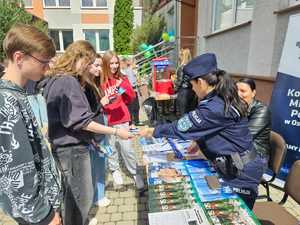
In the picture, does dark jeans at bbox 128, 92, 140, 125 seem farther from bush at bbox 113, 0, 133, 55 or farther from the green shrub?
bush at bbox 113, 0, 133, 55

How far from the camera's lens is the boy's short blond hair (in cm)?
119

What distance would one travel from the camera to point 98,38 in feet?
64.4

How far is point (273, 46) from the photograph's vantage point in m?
3.98

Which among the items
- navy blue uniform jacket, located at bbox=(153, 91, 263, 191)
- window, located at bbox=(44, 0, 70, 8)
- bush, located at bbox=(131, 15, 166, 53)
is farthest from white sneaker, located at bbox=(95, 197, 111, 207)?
window, located at bbox=(44, 0, 70, 8)

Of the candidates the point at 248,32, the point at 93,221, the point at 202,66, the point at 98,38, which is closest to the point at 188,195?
the point at 202,66

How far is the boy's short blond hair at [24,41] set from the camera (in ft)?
3.91

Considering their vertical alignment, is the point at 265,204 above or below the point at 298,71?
below

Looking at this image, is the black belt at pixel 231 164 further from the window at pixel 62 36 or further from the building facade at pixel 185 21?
the window at pixel 62 36

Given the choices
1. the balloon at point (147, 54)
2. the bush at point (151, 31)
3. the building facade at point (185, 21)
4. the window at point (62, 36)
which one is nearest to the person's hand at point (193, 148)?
the building facade at point (185, 21)

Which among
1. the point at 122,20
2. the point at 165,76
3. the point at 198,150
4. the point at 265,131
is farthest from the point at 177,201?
the point at 122,20

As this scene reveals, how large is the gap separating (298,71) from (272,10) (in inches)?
54.3

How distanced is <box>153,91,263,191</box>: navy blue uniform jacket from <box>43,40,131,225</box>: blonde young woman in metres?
0.67

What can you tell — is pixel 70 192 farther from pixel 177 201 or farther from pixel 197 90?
pixel 197 90

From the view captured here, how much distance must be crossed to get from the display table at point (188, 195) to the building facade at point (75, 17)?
17.2 m
